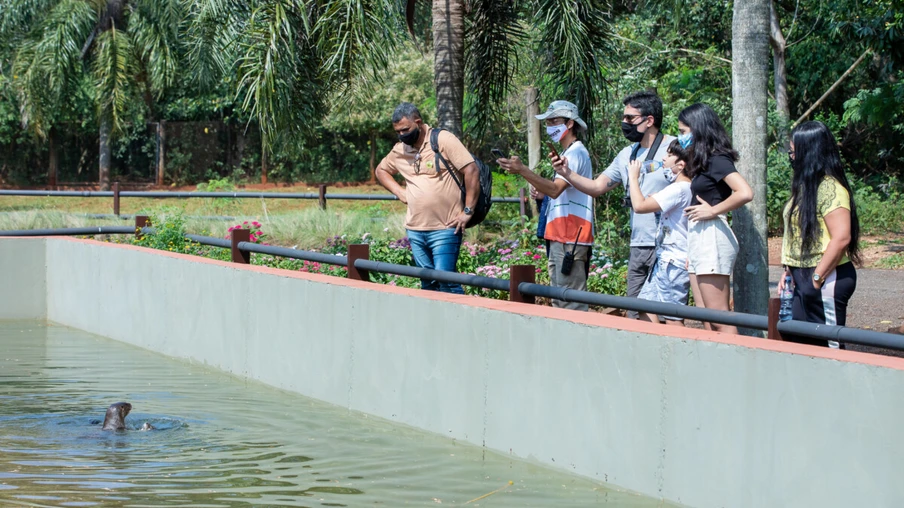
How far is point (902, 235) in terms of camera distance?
20047 mm

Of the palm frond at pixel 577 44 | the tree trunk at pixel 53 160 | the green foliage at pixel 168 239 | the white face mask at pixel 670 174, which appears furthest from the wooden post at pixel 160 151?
the white face mask at pixel 670 174

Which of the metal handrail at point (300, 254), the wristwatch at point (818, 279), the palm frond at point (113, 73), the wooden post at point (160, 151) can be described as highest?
the palm frond at point (113, 73)

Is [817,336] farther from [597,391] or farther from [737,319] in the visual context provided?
[597,391]

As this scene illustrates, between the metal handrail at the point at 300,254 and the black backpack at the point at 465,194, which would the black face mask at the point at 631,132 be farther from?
the metal handrail at the point at 300,254

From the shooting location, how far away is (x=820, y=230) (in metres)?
5.81

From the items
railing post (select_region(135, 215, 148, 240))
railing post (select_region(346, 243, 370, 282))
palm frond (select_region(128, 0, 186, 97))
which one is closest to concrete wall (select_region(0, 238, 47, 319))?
railing post (select_region(135, 215, 148, 240))

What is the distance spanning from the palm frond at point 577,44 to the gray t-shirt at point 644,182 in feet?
13.4

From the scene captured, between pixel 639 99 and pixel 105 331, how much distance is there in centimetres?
688

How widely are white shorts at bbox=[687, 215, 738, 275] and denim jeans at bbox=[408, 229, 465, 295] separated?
2.15m

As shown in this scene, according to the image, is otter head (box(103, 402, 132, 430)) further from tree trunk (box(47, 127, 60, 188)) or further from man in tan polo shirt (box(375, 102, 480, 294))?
tree trunk (box(47, 127, 60, 188))

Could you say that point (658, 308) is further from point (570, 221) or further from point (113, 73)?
point (113, 73)

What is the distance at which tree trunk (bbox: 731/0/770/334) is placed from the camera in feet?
23.6

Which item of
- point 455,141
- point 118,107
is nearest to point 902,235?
point 455,141

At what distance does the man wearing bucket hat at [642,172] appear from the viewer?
23.3ft
